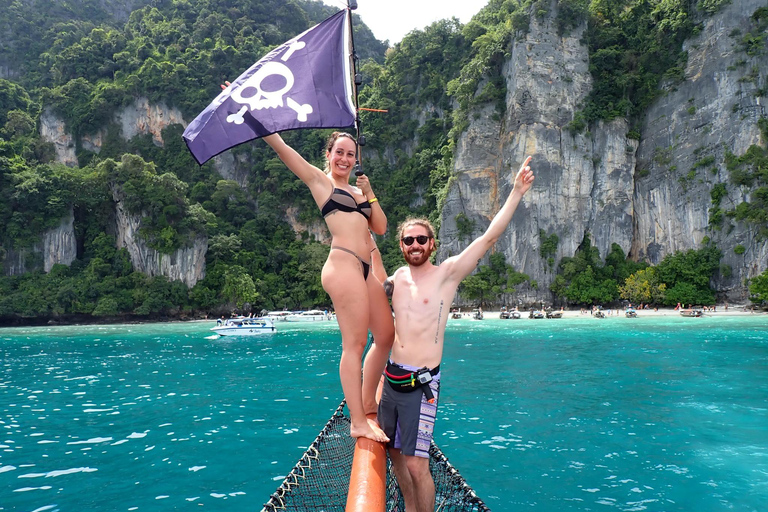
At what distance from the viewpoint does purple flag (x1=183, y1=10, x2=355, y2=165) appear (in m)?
3.44

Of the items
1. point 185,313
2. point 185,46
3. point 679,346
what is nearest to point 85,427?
point 679,346

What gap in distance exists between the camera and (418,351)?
291 cm

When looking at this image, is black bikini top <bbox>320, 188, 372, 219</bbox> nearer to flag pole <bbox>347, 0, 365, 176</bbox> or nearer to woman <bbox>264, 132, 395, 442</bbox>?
woman <bbox>264, 132, 395, 442</bbox>

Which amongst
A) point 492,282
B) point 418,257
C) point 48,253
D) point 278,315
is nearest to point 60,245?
point 48,253

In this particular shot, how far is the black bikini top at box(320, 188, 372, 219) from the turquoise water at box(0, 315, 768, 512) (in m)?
4.14

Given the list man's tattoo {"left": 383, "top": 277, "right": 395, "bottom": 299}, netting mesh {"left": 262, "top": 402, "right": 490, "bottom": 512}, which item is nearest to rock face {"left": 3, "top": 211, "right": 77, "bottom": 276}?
netting mesh {"left": 262, "top": 402, "right": 490, "bottom": 512}

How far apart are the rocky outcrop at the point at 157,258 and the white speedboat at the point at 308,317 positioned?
37.3 feet

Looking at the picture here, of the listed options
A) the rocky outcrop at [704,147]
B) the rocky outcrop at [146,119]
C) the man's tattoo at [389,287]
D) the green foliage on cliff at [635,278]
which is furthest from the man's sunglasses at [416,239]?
the rocky outcrop at [146,119]

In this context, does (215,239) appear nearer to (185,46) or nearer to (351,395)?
(185,46)

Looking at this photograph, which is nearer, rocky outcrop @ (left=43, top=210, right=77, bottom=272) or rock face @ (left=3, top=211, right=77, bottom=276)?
rock face @ (left=3, top=211, right=77, bottom=276)

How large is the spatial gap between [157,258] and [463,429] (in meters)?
47.3

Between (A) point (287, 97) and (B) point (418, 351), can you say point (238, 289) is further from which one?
(B) point (418, 351)

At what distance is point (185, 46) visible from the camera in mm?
65125

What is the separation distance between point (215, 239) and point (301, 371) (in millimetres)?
39941
